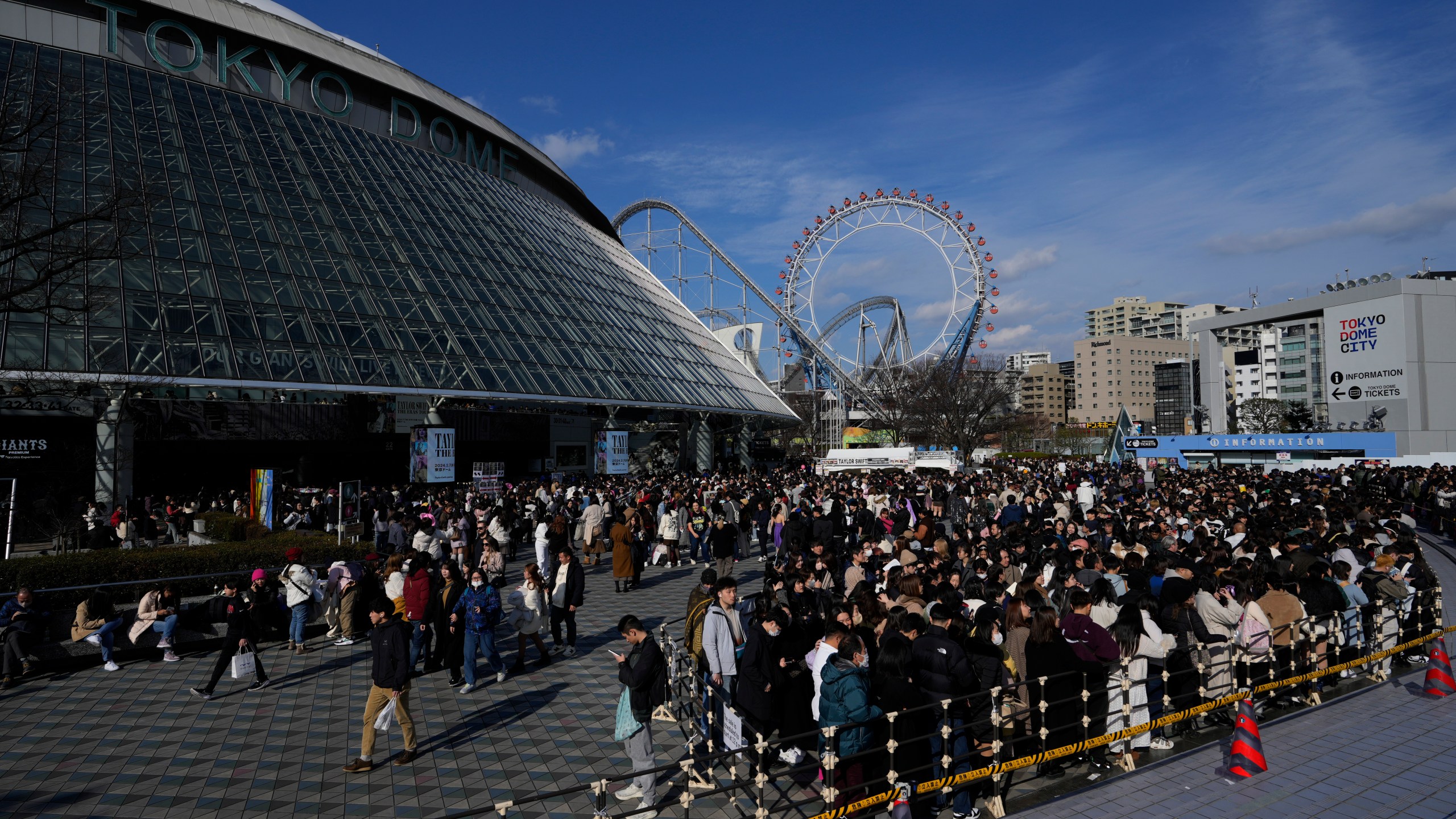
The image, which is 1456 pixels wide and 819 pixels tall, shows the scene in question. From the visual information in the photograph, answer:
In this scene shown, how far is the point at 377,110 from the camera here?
4322 centimetres

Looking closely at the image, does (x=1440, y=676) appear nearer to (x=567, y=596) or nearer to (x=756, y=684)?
(x=756, y=684)

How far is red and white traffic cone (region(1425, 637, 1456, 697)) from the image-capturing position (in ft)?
31.5

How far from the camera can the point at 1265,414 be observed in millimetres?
96625

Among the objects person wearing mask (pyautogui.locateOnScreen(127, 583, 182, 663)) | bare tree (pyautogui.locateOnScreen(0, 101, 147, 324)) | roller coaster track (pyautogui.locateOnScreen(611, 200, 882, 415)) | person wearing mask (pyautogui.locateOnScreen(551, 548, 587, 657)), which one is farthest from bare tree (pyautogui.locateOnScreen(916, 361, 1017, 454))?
person wearing mask (pyautogui.locateOnScreen(127, 583, 182, 663))

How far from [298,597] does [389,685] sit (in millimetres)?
5399

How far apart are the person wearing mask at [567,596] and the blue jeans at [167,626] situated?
18.7 ft

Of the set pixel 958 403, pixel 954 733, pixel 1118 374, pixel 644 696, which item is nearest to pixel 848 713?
pixel 954 733

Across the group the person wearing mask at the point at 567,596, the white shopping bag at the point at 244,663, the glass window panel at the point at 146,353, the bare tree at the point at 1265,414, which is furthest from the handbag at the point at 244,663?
the bare tree at the point at 1265,414

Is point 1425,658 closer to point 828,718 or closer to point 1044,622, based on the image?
point 1044,622

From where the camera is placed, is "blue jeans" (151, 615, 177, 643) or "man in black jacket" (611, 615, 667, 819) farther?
"blue jeans" (151, 615, 177, 643)

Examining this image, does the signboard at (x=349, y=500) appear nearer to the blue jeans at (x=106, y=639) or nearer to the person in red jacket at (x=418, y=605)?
the blue jeans at (x=106, y=639)

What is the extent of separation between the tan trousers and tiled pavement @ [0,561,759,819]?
0.25 meters

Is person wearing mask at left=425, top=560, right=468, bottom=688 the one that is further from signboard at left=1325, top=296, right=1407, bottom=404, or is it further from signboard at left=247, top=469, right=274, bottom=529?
signboard at left=1325, top=296, right=1407, bottom=404

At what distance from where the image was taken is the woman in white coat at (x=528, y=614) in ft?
36.4
